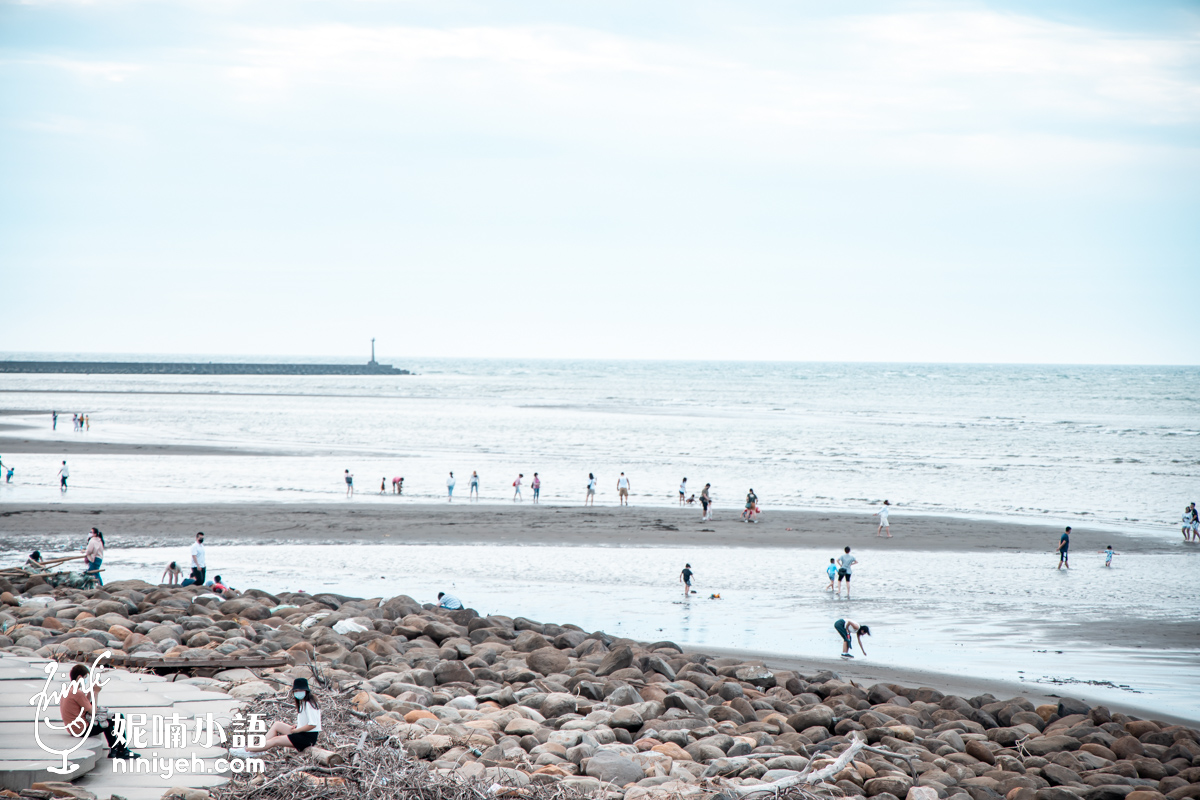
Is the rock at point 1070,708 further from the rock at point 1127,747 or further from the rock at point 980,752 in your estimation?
the rock at point 980,752

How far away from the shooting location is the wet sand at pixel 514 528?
26.8 metres

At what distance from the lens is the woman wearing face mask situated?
738 centimetres

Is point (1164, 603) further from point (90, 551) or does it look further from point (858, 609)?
point (90, 551)

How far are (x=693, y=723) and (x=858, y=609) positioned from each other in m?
10.5

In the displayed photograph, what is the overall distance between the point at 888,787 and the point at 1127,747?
12.6 feet

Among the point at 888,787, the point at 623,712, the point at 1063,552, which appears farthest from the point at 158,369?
the point at 888,787

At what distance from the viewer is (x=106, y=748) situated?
776 cm

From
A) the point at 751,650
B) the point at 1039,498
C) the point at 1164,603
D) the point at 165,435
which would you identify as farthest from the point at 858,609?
the point at 165,435

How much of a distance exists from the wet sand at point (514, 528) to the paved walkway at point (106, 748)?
54.7ft

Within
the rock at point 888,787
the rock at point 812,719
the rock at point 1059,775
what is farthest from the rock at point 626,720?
the rock at point 1059,775

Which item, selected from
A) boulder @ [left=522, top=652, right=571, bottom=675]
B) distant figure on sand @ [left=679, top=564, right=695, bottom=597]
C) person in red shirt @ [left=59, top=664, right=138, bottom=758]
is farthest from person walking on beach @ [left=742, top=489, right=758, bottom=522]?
person in red shirt @ [left=59, top=664, right=138, bottom=758]

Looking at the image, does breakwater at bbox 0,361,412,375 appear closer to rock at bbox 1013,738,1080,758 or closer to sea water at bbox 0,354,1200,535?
sea water at bbox 0,354,1200,535

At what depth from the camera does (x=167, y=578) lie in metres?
19.5

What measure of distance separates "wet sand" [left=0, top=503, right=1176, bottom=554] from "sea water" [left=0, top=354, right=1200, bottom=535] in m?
2.43
